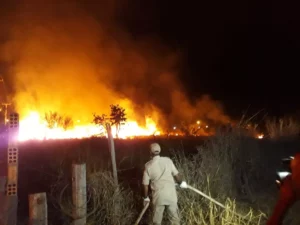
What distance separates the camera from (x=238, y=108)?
40.2 m

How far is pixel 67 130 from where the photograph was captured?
36531 millimetres

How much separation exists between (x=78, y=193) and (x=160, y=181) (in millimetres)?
1334

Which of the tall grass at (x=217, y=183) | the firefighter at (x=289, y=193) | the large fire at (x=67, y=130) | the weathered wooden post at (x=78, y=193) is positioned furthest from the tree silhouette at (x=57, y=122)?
the firefighter at (x=289, y=193)

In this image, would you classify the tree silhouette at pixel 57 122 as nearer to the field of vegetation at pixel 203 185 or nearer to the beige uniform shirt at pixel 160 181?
the field of vegetation at pixel 203 185

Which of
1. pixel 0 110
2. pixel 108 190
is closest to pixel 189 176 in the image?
pixel 108 190

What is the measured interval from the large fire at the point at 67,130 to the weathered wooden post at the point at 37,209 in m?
25.9

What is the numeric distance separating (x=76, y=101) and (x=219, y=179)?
1476 inches

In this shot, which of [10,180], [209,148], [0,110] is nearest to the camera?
[10,180]

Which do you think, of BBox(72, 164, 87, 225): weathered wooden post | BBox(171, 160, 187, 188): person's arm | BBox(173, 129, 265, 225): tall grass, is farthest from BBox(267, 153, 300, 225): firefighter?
BBox(72, 164, 87, 225): weathered wooden post

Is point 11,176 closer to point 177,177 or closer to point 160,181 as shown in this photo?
point 160,181

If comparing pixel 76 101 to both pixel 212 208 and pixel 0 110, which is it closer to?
pixel 0 110

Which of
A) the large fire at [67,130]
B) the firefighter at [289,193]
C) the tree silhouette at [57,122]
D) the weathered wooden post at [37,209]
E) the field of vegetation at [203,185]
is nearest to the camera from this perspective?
the firefighter at [289,193]

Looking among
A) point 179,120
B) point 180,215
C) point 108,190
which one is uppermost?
point 179,120

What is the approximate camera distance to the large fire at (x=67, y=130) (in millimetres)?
34213
